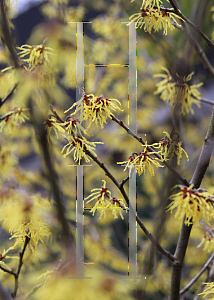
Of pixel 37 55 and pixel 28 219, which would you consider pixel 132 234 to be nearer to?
pixel 28 219

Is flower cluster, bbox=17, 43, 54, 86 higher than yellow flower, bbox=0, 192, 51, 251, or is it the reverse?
flower cluster, bbox=17, 43, 54, 86

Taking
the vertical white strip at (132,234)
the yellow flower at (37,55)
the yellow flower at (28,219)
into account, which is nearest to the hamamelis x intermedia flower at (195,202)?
the vertical white strip at (132,234)

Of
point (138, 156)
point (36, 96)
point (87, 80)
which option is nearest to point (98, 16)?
point (87, 80)

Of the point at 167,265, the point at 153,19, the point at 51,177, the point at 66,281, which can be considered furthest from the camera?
Answer: the point at 167,265

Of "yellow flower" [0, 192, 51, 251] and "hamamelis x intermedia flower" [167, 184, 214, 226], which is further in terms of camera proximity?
"yellow flower" [0, 192, 51, 251]

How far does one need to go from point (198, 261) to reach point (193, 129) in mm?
682

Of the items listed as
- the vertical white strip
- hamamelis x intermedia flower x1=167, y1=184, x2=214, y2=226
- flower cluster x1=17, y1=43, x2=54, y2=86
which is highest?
flower cluster x1=17, y1=43, x2=54, y2=86

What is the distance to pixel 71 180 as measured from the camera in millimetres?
1211

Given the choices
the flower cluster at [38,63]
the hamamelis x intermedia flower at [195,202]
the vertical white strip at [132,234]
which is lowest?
the vertical white strip at [132,234]

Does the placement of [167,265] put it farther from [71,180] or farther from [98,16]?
[98,16]

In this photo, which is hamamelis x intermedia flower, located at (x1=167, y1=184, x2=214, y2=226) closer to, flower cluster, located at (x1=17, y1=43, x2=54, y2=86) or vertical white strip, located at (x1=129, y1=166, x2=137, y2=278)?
vertical white strip, located at (x1=129, y1=166, x2=137, y2=278)

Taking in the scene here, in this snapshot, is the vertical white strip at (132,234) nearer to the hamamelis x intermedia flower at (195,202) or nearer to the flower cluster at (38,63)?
the hamamelis x intermedia flower at (195,202)

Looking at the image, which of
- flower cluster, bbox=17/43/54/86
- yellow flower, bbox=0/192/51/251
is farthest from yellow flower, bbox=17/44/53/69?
yellow flower, bbox=0/192/51/251

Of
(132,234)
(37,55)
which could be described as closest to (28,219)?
(132,234)
